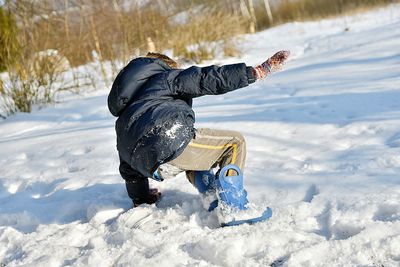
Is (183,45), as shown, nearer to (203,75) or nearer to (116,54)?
(116,54)

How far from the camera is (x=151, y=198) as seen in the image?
2.65 metres

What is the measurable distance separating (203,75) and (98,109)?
3.89 metres

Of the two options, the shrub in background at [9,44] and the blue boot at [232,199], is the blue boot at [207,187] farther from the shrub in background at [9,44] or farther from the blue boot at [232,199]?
the shrub in background at [9,44]

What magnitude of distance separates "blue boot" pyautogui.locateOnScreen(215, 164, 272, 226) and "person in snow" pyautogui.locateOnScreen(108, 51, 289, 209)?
0.27ft

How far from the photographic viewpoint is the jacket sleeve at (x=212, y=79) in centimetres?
218

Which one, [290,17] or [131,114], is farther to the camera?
[290,17]

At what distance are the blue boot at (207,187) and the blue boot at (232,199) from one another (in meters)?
0.15

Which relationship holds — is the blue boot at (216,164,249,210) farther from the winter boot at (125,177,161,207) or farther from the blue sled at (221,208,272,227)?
the winter boot at (125,177,161,207)

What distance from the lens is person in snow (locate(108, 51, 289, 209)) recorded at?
2.17 metres

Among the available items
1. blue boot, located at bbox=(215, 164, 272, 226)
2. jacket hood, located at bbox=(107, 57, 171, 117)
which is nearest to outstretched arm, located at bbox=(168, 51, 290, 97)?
jacket hood, located at bbox=(107, 57, 171, 117)

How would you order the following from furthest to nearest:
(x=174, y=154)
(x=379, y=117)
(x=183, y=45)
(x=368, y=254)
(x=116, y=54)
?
(x=183, y=45) < (x=116, y=54) < (x=379, y=117) < (x=174, y=154) < (x=368, y=254)

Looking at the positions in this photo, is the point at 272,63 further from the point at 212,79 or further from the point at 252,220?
the point at 252,220

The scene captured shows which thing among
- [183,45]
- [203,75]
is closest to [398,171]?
[203,75]

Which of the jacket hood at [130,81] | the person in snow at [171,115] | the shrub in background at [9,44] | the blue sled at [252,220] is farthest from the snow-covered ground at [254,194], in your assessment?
the shrub in background at [9,44]
